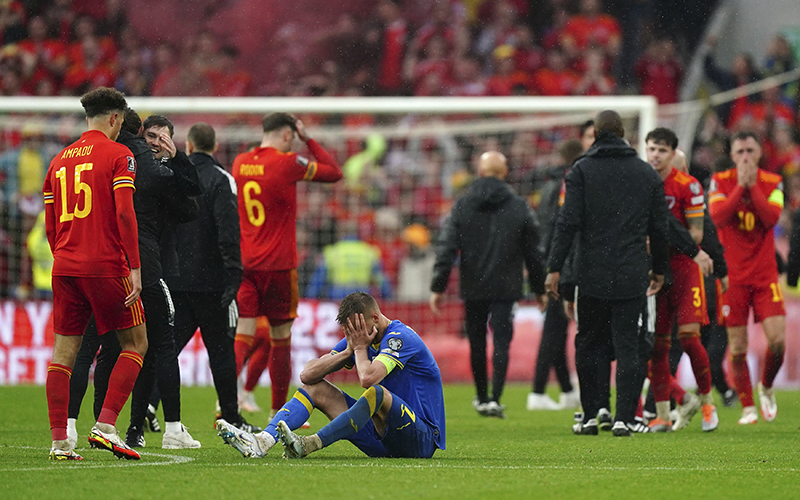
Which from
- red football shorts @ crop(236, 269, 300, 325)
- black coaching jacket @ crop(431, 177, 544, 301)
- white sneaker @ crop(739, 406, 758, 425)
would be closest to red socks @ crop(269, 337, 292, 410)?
red football shorts @ crop(236, 269, 300, 325)

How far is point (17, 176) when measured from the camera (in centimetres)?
1529

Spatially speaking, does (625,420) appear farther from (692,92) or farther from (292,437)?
(692,92)

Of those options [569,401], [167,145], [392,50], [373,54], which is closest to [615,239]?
[167,145]

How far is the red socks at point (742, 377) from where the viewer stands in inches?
357

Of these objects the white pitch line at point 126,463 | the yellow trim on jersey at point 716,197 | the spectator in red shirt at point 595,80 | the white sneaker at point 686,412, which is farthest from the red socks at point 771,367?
the spectator in red shirt at point 595,80

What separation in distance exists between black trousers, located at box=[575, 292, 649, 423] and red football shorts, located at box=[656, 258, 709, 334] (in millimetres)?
367

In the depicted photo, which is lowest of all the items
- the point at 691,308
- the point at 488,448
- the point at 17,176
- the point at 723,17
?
the point at 488,448

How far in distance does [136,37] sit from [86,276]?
16.2 m

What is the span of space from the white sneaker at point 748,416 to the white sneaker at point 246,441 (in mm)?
4782

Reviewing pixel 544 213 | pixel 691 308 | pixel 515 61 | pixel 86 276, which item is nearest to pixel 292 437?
pixel 86 276

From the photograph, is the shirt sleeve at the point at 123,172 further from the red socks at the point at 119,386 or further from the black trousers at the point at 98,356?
the black trousers at the point at 98,356

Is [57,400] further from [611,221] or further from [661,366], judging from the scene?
[661,366]

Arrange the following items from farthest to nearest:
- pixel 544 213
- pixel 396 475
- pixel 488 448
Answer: pixel 544 213, pixel 488 448, pixel 396 475

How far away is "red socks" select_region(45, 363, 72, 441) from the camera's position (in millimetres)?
5609
